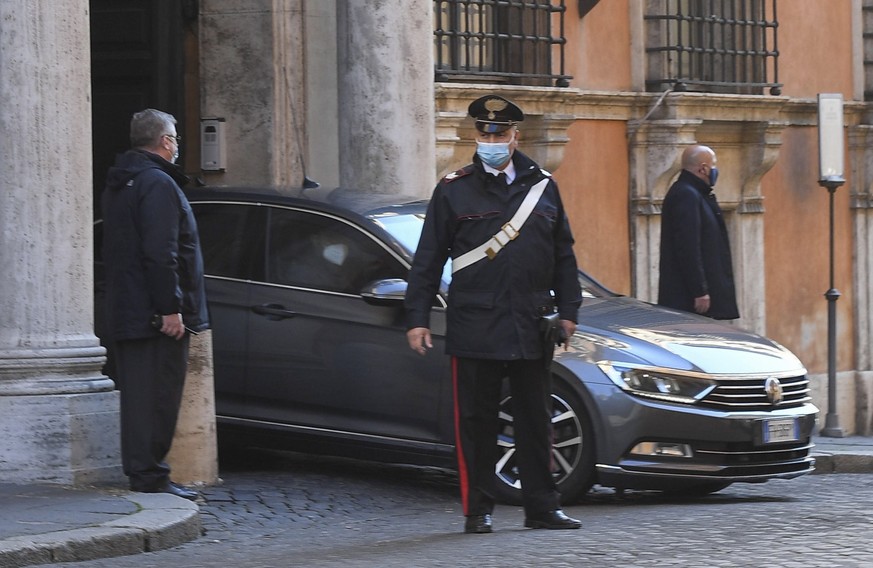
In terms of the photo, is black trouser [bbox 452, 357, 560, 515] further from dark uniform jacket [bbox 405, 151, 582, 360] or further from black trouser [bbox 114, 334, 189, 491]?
black trouser [bbox 114, 334, 189, 491]

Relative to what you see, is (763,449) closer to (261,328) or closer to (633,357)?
(633,357)

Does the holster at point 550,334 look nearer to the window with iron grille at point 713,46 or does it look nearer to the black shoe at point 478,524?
the black shoe at point 478,524

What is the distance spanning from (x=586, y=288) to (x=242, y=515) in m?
2.57

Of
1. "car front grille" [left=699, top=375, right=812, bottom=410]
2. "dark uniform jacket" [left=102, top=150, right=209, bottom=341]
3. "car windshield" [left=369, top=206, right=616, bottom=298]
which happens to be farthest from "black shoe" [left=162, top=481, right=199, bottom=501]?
"car front grille" [left=699, top=375, right=812, bottom=410]

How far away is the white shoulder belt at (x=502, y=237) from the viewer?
864 cm

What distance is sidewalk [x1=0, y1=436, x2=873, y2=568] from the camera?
7891 millimetres

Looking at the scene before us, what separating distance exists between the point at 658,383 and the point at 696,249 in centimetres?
328

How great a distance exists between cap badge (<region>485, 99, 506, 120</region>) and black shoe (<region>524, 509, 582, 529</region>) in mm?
1723

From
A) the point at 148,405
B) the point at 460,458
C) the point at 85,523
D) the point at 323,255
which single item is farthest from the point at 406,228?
the point at 85,523

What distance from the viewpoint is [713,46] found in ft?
61.6

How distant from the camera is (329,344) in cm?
1050

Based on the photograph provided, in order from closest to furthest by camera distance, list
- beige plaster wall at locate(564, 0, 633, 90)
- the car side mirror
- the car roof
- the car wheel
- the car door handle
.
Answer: the car wheel
the car side mirror
the car door handle
the car roof
beige plaster wall at locate(564, 0, 633, 90)

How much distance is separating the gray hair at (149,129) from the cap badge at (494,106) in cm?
184

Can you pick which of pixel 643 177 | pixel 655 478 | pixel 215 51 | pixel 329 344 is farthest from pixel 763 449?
pixel 643 177
